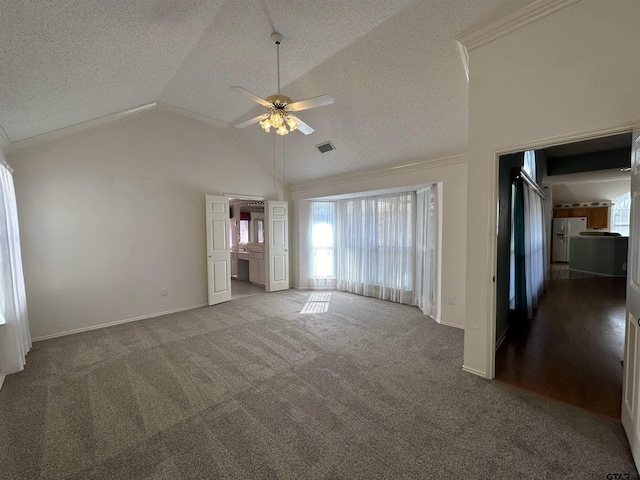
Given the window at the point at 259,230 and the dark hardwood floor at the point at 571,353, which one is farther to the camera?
the window at the point at 259,230

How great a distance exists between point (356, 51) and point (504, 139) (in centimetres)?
177

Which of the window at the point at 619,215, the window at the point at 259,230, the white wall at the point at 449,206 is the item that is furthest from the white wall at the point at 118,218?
the window at the point at 619,215

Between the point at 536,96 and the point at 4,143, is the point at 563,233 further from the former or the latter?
the point at 4,143

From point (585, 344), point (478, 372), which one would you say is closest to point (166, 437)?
point (478, 372)

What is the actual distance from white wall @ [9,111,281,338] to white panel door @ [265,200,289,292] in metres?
1.16

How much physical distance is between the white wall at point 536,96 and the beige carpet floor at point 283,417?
0.69 m

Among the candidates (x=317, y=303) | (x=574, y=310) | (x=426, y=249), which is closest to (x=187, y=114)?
(x=317, y=303)

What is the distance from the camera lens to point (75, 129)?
3.62 metres

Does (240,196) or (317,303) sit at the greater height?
(240,196)

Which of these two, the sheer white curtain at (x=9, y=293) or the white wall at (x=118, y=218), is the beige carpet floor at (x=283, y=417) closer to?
the sheer white curtain at (x=9, y=293)

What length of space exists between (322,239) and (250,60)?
12.9 ft

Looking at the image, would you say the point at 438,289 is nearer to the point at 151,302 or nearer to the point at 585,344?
the point at 585,344

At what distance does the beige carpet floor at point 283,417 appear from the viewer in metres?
1.59

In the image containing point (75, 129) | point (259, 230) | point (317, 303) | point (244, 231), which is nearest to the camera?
point (75, 129)
